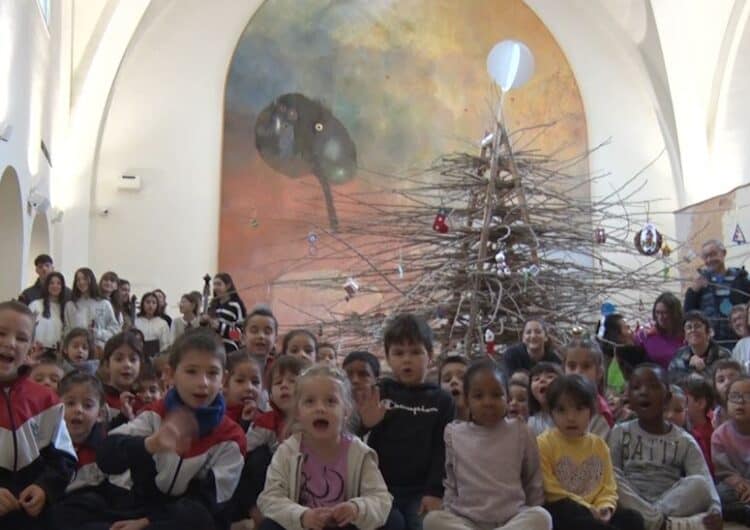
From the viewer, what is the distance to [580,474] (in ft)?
10.6

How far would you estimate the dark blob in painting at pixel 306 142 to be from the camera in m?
11.9

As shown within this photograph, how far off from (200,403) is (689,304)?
4.29m

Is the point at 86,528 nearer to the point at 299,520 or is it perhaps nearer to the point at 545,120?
the point at 299,520

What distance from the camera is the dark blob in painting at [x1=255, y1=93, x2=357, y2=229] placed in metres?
11.9

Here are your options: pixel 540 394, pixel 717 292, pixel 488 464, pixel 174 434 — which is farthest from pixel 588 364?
pixel 717 292

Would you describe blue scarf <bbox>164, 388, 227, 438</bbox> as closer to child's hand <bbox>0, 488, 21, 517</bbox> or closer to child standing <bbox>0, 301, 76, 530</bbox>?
child standing <bbox>0, 301, 76, 530</bbox>

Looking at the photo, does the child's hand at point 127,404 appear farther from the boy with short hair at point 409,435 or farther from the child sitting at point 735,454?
the child sitting at point 735,454

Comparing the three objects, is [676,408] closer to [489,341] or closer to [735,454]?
[735,454]

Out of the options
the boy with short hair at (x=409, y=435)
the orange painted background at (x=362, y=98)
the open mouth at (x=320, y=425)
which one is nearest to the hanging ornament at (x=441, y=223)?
the boy with short hair at (x=409, y=435)

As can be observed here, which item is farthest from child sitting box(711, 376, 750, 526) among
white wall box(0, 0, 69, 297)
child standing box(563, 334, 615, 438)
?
white wall box(0, 0, 69, 297)

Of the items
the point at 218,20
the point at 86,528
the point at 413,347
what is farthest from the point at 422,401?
Result: the point at 218,20

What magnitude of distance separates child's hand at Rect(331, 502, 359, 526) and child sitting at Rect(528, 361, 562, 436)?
1132 millimetres

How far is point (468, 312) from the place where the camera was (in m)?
5.07

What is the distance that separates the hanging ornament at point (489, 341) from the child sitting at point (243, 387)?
1819 millimetres
